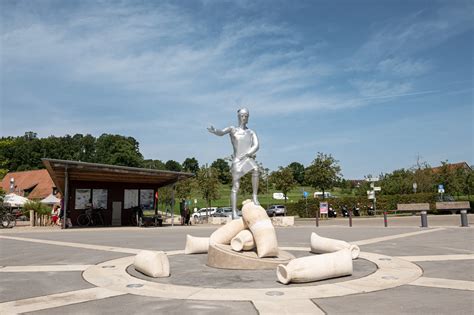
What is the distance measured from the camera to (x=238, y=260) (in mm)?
7547

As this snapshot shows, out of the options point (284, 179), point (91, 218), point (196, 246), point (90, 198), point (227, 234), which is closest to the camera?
point (227, 234)

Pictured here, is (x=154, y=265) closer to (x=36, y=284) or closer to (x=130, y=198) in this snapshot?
(x=36, y=284)

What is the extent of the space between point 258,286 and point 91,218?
22.3m

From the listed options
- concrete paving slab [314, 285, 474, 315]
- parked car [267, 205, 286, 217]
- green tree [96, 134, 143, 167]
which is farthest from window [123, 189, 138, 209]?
green tree [96, 134, 143, 167]

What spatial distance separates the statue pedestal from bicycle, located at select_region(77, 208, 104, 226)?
20.1 meters

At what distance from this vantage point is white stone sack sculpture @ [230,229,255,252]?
26.0 feet

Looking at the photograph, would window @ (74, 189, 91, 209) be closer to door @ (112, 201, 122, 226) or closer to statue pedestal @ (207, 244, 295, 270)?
door @ (112, 201, 122, 226)

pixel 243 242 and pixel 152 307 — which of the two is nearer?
pixel 152 307

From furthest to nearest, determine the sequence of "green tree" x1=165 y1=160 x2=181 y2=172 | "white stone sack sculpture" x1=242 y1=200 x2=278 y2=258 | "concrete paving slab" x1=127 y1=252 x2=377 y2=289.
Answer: "green tree" x1=165 y1=160 x2=181 y2=172 < "white stone sack sculpture" x1=242 y1=200 x2=278 y2=258 < "concrete paving slab" x1=127 y1=252 x2=377 y2=289

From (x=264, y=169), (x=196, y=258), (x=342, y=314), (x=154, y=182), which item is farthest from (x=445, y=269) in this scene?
(x=264, y=169)

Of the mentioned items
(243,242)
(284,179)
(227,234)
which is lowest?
(243,242)

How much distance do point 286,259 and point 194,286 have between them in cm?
243

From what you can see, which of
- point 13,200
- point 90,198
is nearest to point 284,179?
point 90,198

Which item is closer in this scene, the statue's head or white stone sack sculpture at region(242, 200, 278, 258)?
Answer: white stone sack sculpture at region(242, 200, 278, 258)
